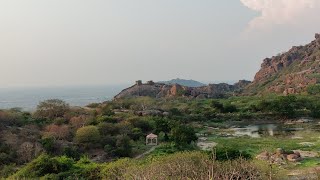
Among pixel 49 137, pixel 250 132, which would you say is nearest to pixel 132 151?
pixel 49 137

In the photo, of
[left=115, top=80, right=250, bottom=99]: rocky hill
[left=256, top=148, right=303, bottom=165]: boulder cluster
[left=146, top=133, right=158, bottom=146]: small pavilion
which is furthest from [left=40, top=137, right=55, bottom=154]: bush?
[left=115, top=80, right=250, bottom=99]: rocky hill

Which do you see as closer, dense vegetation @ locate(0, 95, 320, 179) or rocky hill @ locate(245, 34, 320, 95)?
dense vegetation @ locate(0, 95, 320, 179)

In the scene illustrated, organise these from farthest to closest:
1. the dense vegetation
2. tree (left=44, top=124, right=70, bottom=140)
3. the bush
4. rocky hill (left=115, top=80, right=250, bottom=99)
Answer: rocky hill (left=115, top=80, right=250, bottom=99) < tree (left=44, top=124, right=70, bottom=140) < the bush < the dense vegetation

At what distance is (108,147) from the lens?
3997cm

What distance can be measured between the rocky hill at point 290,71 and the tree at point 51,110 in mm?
66866

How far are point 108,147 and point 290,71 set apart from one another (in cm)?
11110

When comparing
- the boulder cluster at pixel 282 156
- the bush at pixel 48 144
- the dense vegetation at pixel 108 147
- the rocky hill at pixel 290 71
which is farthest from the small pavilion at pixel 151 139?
the rocky hill at pixel 290 71

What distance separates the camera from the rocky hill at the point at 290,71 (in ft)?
372

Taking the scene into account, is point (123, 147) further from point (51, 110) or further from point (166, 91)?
point (166, 91)

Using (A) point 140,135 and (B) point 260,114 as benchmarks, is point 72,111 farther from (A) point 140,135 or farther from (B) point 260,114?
(B) point 260,114

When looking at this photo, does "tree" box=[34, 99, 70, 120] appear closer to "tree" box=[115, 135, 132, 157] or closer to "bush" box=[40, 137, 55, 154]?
"bush" box=[40, 137, 55, 154]

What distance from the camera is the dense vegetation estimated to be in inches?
902

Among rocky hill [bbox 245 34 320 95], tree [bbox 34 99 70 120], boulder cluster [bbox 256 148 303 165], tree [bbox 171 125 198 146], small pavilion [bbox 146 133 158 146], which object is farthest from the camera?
rocky hill [bbox 245 34 320 95]

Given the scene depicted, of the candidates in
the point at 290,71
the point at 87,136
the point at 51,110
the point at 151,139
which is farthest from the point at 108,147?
the point at 290,71
